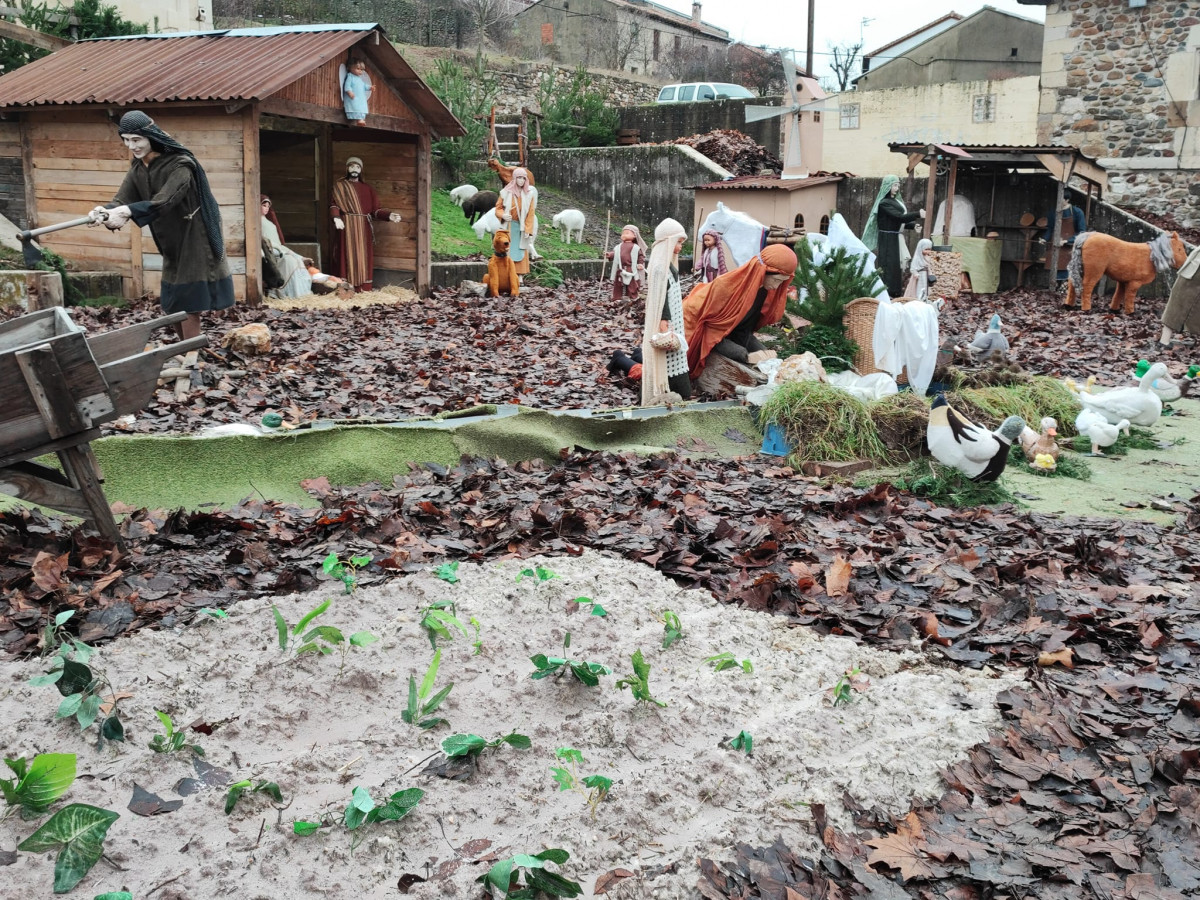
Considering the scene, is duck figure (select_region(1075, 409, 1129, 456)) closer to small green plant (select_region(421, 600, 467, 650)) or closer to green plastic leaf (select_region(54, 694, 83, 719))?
small green plant (select_region(421, 600, 467, 650))

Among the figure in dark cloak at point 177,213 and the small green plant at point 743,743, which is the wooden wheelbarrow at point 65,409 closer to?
the small green plant at point 743,743

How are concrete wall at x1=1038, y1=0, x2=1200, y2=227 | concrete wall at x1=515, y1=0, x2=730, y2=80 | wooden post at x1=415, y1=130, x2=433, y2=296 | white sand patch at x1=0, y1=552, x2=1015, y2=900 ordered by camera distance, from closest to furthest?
white sand patch at x1=0, y1=552, x2=1015, y2=900 → wooden post at x1=415, y1=130, x2=433, y2=296 → concrete wall at x1=1038, y1=0, x2=1200, y2=227 → concrete wall at x1=515, y1=0, x2=730, y2=80

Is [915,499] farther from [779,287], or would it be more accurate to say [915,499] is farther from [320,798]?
[320,798]

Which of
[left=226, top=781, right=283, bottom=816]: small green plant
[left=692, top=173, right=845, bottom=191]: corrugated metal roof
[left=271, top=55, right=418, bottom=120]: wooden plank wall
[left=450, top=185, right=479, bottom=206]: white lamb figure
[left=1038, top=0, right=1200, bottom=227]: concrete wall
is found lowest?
[left=226, top=781, right=283, bottom=816]: small green plant

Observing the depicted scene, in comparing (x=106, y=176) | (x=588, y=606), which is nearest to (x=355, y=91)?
(x=106, y=176)

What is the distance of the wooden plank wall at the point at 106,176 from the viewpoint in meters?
12.3

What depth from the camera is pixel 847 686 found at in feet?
11.1

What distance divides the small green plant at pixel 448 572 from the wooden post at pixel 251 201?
355 inches

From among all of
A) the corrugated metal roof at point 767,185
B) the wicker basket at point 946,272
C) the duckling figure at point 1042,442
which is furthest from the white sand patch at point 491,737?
the corrugated metal roof at point 767,185

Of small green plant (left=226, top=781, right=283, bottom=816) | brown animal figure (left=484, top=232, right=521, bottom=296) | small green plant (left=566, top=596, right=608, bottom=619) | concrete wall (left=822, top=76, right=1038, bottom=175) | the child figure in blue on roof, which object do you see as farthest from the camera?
concrete wall (left=822, top=76, right=1038, bottom=175)

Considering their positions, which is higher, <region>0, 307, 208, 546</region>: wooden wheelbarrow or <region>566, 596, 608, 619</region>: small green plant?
<region>0, 307, 208, 546</region>: wooden wheelbarrow

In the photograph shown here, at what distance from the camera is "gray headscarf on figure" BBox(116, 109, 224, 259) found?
280 inches

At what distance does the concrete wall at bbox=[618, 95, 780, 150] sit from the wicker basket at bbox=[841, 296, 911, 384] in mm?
20940

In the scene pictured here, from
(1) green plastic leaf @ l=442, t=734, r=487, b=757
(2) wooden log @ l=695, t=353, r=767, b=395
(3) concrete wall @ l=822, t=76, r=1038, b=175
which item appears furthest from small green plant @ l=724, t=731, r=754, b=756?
(3) concrete wall @ l=822, t=76, r=1038, b=175
